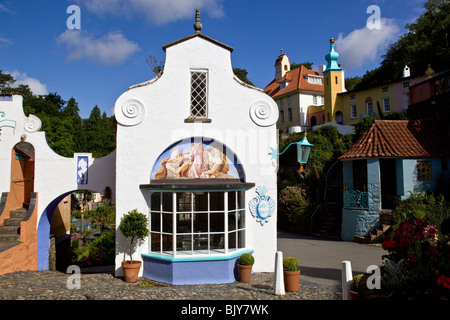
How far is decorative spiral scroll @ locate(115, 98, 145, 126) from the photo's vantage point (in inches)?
396

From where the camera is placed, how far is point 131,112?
A: 1011 centimetres

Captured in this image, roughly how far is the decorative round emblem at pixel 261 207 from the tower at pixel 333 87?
29907mm

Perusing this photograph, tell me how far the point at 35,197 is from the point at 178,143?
17.0 ft

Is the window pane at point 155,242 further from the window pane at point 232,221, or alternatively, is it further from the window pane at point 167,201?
the window pane at point 232,221

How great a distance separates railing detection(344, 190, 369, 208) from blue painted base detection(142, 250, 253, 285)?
8.97 meters

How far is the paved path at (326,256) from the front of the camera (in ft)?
34.2

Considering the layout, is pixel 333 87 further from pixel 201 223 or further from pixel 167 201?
pixel 167 201

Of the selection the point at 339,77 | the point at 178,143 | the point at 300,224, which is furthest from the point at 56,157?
the point at 339,77

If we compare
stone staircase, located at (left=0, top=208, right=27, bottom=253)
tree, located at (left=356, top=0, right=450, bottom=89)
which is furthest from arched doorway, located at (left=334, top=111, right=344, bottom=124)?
stone staircase, located at (left=0, top=208, right=27, bottom=253)

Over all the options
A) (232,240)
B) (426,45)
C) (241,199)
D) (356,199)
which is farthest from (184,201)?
(426,45)

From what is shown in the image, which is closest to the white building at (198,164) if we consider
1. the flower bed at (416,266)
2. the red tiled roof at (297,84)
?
the flower bed at (416,266)

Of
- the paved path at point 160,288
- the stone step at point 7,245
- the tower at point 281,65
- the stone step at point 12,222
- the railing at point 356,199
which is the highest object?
the tower at point 281,65

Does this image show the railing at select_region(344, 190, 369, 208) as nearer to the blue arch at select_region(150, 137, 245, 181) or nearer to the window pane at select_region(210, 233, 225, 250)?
the blue arch at select_region(150, 137, 245, 181)
